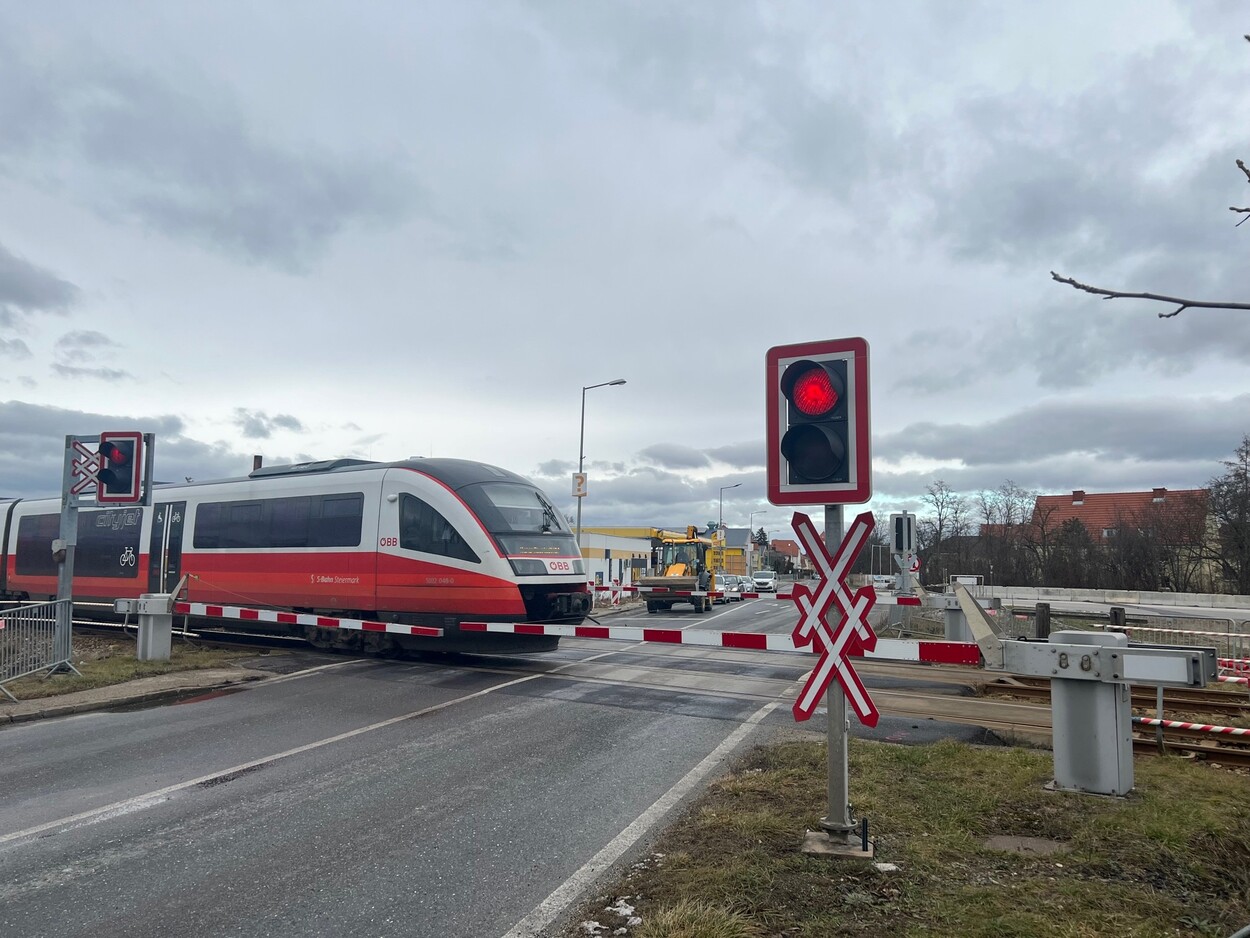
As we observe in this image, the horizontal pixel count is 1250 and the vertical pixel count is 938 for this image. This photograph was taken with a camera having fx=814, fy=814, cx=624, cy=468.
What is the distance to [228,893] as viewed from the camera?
14.4 ft

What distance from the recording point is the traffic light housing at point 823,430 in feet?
15.8

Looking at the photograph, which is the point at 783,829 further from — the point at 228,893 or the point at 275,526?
the point at 275,526

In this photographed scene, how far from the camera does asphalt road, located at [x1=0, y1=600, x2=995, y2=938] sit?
4.23 m

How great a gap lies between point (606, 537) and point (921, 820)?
157 ft

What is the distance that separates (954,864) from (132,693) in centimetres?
1009

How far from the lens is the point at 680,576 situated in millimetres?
31109

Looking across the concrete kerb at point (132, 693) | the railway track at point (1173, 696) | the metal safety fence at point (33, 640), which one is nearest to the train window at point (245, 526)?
the concrete kerb at point (132, 693)

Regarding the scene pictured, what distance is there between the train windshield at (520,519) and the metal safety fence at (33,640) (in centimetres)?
597

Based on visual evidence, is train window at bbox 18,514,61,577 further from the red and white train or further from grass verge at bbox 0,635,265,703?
Result: grass verge at bbox 0,635,265,703

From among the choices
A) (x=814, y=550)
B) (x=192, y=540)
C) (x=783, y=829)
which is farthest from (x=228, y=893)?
(x=192, y=540)

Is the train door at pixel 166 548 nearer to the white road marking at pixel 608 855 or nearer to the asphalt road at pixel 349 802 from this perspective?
the asphalt road at pixel 349 802

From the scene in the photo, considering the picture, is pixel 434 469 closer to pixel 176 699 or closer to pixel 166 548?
pixel 176 699

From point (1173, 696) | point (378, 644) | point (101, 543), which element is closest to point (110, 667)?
point (378, 644)

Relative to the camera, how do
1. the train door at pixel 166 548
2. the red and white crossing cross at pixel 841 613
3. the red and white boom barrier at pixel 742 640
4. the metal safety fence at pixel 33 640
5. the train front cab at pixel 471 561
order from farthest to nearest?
the train door at pixel 166 548, the train front cab at pixel 471 561, the metal safety fence at pixel 33 640, the red and white boom barrier at pixel 742 640, the red and white crossing cross at pixel 841 613
